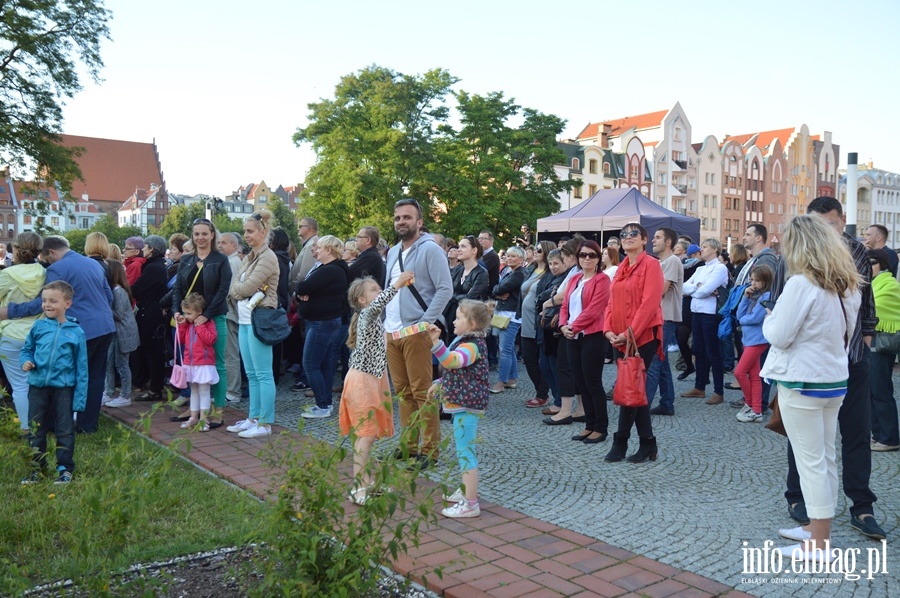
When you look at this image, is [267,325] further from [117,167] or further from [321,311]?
[117,167]

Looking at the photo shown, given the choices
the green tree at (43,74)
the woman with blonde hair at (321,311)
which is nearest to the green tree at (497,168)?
the green tree at (43,74)

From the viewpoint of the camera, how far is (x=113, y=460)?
2941mm

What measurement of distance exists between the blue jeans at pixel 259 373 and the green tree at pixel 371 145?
32.7 metres

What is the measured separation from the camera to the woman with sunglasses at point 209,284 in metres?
7.44

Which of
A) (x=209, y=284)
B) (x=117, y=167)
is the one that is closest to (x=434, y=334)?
(x=209, y=284)

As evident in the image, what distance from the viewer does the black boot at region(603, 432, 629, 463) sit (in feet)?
19.8

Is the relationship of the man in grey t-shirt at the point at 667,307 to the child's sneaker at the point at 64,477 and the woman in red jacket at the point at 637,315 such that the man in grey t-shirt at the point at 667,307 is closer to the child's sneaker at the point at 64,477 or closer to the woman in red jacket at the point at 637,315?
the woman in red jacket at the point at 637,315

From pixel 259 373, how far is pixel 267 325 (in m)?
0.46

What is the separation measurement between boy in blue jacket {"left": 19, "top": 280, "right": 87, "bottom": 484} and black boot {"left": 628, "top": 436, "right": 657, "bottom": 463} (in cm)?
432

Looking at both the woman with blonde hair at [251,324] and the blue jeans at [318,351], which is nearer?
the woman with blonde hair at [251,324]

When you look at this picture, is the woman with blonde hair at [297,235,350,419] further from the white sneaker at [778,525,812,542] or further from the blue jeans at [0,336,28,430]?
the white sneaker at [778,525,812,542]

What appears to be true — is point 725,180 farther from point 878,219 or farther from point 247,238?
point 247,238

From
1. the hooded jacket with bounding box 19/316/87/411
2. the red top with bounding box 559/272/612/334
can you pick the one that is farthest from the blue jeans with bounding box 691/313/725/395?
the hooded jacket with bounding box 19/316/87/411

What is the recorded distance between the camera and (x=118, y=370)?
867 cm
